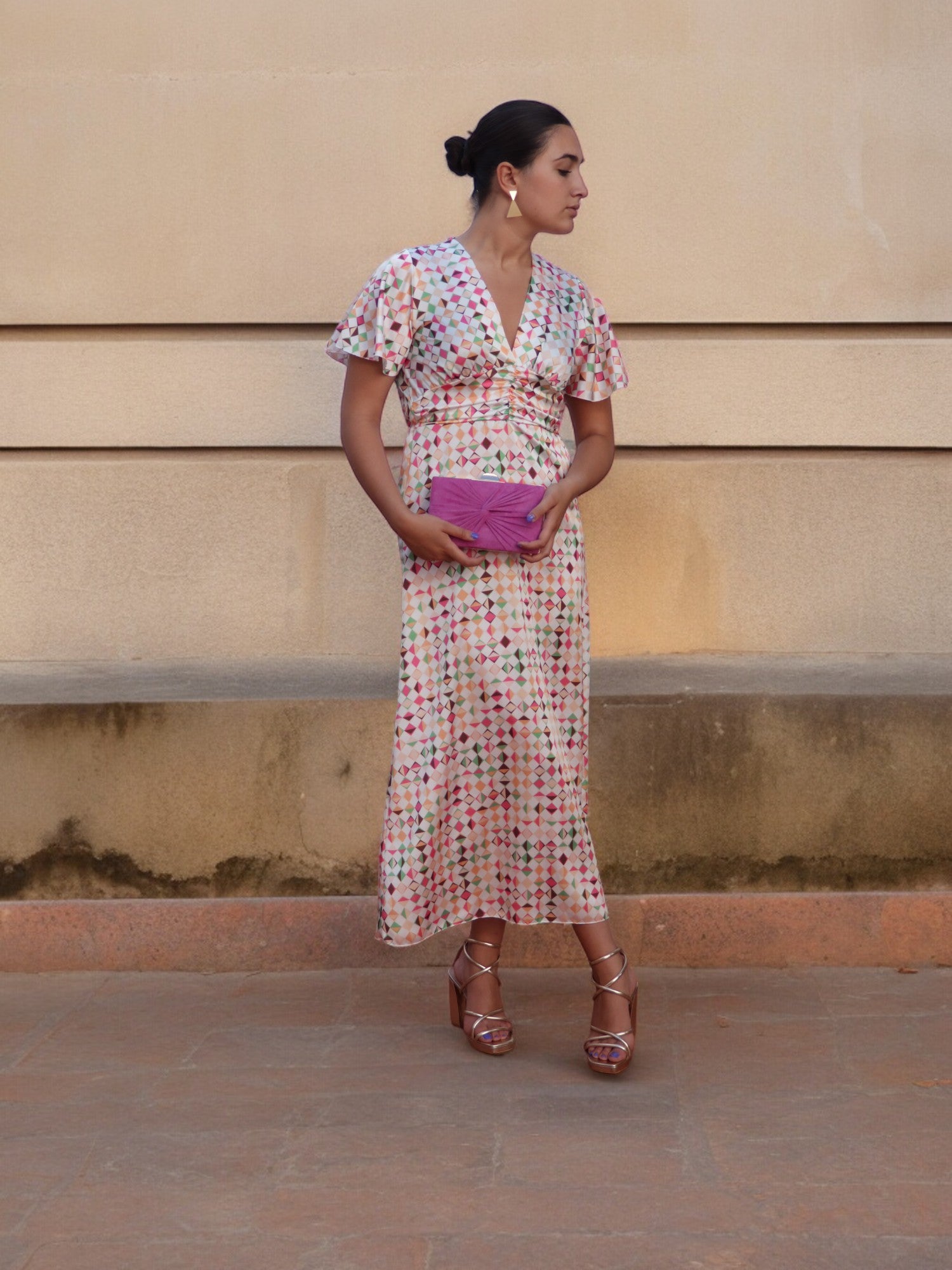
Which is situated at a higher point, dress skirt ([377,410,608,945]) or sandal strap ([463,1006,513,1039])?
dress skirt ([377,410,608,945])

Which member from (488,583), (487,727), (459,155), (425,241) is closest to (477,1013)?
(487,727)

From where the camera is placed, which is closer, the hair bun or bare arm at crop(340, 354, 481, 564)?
bare arm at crop(340, 354, 481, 564)

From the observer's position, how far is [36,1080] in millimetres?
3514

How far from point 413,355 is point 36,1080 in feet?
5.99

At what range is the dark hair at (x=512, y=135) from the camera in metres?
3.57

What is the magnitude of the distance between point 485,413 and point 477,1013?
139cm

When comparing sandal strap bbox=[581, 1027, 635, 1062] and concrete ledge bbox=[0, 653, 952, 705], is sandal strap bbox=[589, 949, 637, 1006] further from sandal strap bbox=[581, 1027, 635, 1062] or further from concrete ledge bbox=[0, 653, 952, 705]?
concrete ledge bbox=[0, 653, 952, 705]

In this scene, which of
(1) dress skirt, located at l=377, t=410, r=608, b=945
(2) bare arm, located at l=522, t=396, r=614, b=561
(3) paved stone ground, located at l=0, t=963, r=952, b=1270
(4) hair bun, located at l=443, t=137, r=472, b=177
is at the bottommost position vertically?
(3) paved stone ground, located at l=0, t=963, r=952, b=1270

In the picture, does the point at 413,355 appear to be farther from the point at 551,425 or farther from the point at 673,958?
the point at 673,958

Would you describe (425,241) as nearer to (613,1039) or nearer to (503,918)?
(503,918)

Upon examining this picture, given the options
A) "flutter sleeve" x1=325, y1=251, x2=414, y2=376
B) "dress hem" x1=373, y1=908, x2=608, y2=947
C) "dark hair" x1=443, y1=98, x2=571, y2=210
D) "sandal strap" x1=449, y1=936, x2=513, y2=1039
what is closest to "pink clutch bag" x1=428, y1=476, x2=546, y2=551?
"flutter sleeve" x1=325, y1=251, x2=414, y2=376

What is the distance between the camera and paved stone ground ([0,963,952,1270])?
→ 2.64 meters

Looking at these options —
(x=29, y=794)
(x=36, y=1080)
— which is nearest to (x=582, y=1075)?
(x=36, y=1080)

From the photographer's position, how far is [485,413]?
3635mm
